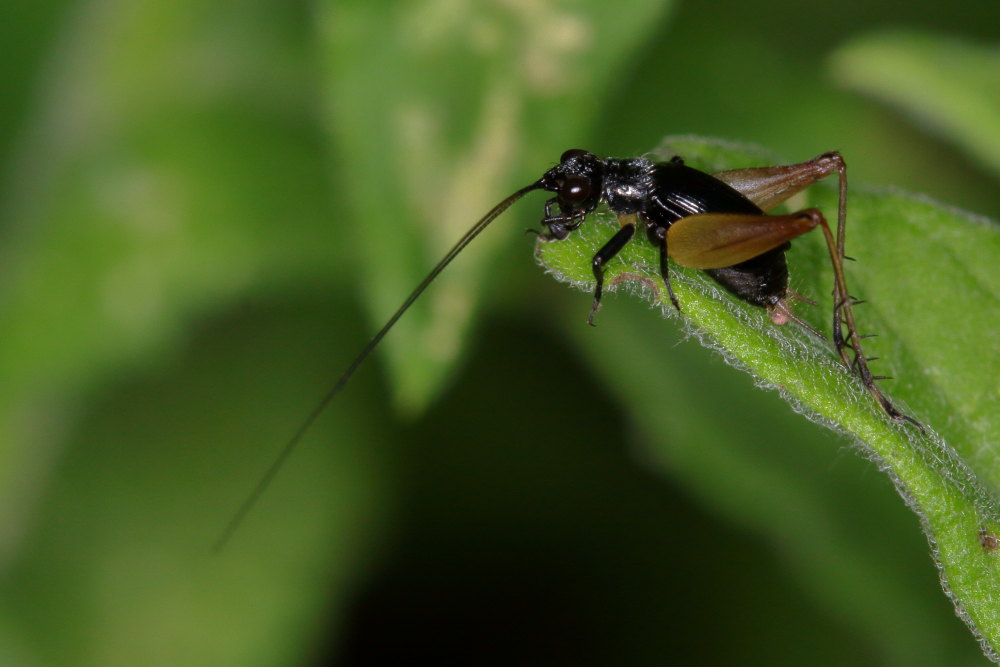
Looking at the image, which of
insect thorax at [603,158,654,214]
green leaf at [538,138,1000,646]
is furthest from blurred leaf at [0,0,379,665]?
green leaf at [538,138,1000,646]

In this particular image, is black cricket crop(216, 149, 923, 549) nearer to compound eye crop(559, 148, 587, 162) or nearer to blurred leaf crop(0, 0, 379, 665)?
compound eye crop(559, 148, 587, 162)

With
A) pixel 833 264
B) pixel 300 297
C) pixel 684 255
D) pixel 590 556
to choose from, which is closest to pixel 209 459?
pixel 300 297

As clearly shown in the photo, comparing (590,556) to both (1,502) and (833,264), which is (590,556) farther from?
(1,502)

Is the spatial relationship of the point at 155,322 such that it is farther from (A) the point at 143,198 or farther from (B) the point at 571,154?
(B) the point at 571,154

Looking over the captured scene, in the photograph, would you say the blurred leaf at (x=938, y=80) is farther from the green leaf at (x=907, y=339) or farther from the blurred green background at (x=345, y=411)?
the green leaf at (x=907, y=339)

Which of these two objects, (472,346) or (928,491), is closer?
(928,491)

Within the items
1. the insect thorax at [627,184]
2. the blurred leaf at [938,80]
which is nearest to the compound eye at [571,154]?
the insect thorax at [627,184]

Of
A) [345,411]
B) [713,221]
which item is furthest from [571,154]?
[345,411]
